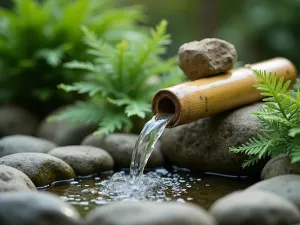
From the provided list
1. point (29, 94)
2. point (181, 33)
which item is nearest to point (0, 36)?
point (29, 94)

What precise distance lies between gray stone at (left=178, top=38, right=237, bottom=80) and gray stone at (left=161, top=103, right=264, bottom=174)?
48 centimetres

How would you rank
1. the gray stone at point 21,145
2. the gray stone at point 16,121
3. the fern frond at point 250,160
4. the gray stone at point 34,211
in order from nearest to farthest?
the gray stone at point 34,211 < the fern frond at point 250,160 < the gray stone at point 21,145 < the gray stone at point 16,121

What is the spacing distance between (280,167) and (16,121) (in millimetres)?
3919

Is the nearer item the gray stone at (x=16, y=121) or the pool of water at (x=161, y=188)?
the pool of water at (x=161, y=188)

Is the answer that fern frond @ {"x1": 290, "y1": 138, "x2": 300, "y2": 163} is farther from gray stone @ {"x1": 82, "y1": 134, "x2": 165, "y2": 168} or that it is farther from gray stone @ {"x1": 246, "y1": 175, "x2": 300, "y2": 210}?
gray stone @ {"x1": 82, "y1": 134, "x2": 165, "y2": 168}

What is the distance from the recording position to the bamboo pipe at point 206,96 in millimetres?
4793

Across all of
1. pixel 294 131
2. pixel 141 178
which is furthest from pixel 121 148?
pixel 294 131

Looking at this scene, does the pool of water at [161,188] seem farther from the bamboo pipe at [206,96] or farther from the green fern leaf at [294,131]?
the green fern leaf at [294,131]

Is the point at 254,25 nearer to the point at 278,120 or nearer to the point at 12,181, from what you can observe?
the point at 278,120

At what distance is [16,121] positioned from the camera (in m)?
6.94

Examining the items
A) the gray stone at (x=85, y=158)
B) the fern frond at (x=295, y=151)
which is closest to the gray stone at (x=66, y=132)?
the gray stone at (x=85, y=158)

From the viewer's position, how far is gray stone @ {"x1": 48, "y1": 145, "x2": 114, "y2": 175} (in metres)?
5.21

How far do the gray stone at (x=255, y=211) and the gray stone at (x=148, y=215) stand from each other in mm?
108

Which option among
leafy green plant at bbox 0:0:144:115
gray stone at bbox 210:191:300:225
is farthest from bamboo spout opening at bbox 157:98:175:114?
leafy green plant at bbox 0:0:144:115
